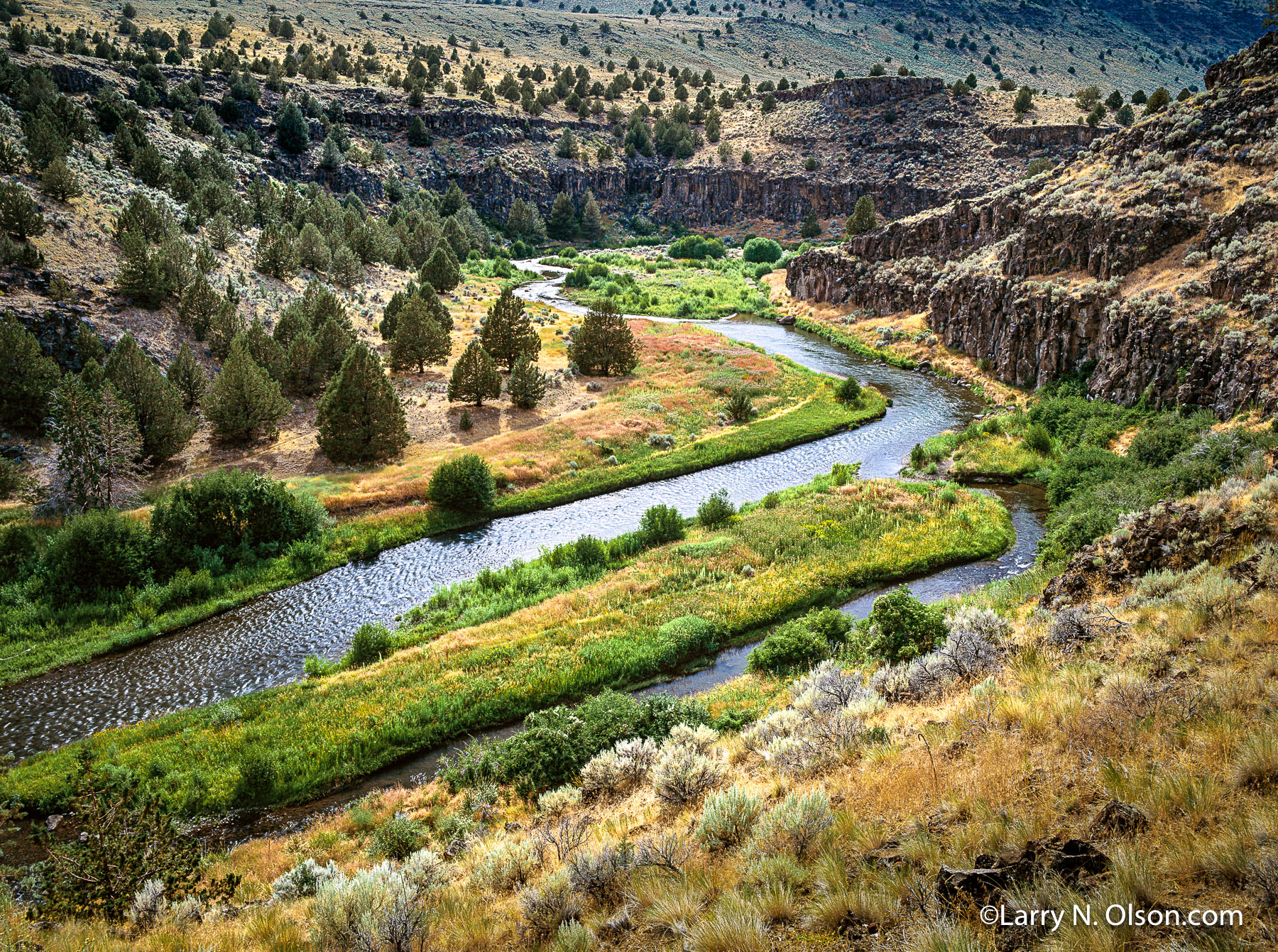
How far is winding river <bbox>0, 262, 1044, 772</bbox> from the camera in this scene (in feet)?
70.1

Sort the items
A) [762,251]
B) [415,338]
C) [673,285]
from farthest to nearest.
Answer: [762,251]
[673,285]
[415,338]

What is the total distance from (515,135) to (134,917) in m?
159

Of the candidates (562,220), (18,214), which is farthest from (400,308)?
(562,220)

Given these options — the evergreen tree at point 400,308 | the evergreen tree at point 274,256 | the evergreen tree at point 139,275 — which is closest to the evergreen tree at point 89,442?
the evergreen tree at point 139,275

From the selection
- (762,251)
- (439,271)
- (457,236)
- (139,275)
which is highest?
(762,251)

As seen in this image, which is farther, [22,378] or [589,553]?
[22,378]

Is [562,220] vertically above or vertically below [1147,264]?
above

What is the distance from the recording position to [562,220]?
138375 millimetres

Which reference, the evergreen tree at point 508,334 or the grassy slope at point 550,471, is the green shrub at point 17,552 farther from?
the evergreen tree at point 508,334

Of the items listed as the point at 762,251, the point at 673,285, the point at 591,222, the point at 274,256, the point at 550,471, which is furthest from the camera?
the point at 591,222

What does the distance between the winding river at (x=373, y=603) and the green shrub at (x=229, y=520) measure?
2796 millimetres

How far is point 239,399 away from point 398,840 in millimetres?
31414

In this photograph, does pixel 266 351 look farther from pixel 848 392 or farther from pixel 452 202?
pixel 452 202

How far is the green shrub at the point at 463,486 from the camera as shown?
113ft
